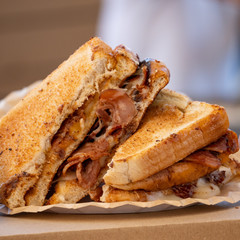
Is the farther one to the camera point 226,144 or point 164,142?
point 226,144

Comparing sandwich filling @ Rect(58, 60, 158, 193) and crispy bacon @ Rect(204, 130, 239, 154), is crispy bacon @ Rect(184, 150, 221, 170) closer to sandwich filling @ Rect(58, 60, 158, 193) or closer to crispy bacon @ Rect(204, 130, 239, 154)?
crispy bacon @ Rect(204, 130, 239, 154)

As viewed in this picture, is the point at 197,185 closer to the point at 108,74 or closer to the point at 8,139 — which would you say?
the point at 108,74

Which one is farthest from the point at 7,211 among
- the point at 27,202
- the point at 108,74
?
the point at 108,74

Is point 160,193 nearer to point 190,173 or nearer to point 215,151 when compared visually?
point 190,173

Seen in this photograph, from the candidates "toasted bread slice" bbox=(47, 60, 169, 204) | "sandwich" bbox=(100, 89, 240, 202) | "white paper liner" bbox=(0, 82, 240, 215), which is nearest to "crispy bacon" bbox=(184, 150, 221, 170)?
"sandwich" bbox=(100, 89, 240, 202)

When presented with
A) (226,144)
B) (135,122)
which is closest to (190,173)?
(226,144)

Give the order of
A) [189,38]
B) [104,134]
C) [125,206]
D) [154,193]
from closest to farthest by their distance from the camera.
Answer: [125,206] < [154,193] < [104,134] < [189,38]

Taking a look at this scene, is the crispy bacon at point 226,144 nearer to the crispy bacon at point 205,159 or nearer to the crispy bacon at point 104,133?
the crispy bacon at point 205,159
